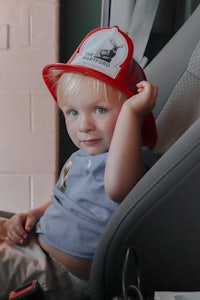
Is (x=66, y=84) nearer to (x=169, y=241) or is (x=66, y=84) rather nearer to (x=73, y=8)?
(x=169, y=241)

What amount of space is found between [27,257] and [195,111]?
0.42 meters

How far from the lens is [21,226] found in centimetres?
93

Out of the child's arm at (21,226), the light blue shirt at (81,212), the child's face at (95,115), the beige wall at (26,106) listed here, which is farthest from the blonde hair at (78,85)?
the beige wall at (26,106)

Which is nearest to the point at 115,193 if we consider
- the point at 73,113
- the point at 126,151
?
Result: the point at 126,151

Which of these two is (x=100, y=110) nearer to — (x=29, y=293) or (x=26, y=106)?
(x=29, y=293)

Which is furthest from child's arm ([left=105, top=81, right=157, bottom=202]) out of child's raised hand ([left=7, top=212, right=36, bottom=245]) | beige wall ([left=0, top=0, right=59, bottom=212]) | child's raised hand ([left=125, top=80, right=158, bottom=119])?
beige wall ([left=0, top=0, right=59, bottom=212])

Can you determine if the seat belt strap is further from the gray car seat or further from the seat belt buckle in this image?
the seat belt buckle

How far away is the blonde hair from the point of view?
838 mm

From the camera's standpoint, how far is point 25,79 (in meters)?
1.56

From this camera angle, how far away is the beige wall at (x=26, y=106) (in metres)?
1.53

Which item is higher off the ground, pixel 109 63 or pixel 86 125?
pixel 109 63

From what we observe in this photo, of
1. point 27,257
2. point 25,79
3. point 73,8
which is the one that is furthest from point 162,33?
point 27,257

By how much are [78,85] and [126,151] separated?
0.16 meters

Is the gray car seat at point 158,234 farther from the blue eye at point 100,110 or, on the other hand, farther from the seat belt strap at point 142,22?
the seat belt strap at point 142,22
